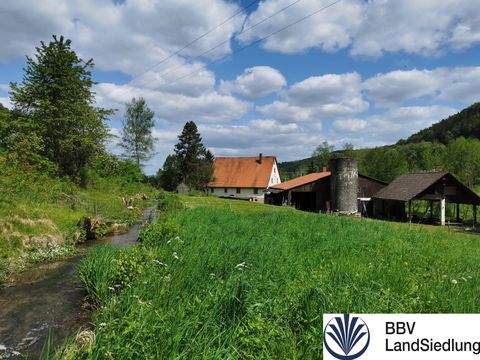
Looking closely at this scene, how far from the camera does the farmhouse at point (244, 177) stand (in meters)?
71.9

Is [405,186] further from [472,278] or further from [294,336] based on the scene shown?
[294,336]

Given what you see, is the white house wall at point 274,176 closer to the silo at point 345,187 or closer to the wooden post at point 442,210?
the silo at point 345,187

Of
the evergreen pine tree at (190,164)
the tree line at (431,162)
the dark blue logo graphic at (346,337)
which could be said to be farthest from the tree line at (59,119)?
the tree line at (431,162)

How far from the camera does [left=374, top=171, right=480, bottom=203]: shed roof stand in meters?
37.4

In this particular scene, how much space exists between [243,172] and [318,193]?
2491 cm

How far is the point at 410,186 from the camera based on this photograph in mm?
40562

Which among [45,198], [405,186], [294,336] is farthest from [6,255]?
[405,186]

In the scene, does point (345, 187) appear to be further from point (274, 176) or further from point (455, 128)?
point (455, 128)

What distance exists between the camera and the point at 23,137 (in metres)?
27.6

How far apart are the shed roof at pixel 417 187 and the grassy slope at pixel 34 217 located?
2563 centimetres

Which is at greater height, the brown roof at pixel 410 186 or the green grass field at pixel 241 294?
the brown roof at pixel 410 186

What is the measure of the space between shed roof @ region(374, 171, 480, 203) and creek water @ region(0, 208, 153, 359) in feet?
107

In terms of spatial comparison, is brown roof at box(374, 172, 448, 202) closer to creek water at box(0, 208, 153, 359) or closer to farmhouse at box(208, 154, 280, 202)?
farmhouse at box(208, 154, 280, 202)

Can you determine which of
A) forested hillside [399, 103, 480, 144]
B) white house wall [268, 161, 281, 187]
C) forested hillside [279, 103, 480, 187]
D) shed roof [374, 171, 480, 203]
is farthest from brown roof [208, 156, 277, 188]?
forested hillside [399, 103, 480, 144]
